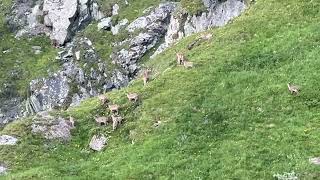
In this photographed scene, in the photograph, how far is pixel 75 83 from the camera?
10150 cm

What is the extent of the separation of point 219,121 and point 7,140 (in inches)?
707

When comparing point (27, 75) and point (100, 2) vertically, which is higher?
point (100, 2)

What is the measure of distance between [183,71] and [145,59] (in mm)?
49952

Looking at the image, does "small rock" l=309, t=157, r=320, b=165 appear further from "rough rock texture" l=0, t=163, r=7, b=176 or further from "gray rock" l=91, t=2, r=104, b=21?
"gray rock" l=91, t=2, r=104, b=21

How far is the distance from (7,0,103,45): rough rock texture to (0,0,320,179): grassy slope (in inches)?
2548

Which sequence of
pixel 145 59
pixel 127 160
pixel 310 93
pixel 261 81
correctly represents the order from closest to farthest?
pixel 127 160 < pixel 310 93 < pixel 261 81 < pixel 145 59

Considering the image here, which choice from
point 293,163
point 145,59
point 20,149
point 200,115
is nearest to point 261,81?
point 200,115

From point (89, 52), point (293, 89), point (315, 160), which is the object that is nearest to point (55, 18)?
point (89, 52)

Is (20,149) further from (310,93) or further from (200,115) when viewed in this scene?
(310,93)

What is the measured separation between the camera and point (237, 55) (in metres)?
49.3

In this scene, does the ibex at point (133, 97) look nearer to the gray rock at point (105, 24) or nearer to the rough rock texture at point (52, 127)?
the rough rock texture at point (52, 127)

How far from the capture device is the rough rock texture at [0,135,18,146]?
43344mm

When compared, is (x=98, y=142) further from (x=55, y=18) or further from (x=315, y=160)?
(x=55, y=18)

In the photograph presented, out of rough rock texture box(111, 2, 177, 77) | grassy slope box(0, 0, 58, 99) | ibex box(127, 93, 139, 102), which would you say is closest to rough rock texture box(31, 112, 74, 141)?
ibex box(127, 93, 139, 102)
